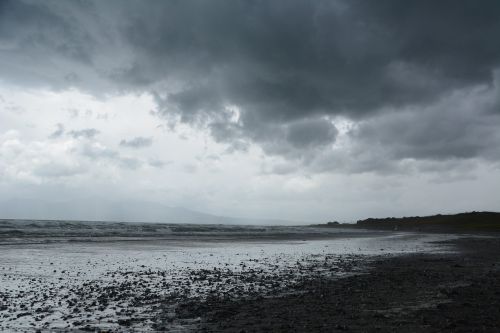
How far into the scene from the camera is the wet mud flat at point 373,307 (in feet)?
42.1

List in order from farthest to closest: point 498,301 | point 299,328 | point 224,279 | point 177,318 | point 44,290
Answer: point 224,279
point 44,290
point 498,301
point 177,318
point 299,328

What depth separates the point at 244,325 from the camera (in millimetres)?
13305

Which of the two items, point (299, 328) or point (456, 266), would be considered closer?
point (299, 328)

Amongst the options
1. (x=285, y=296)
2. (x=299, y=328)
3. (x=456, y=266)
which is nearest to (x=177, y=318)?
(x=299, y=328)

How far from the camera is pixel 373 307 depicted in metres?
15.5

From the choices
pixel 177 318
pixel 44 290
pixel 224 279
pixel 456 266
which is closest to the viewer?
pixel 177 318

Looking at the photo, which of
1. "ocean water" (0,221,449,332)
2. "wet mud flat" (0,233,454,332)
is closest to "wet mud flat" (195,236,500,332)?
"wet mud flat" (0,233,454,332)

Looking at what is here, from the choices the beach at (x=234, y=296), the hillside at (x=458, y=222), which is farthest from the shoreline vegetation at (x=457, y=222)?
the beach at (x=234, y=296)

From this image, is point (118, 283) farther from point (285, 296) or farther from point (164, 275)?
point (285, 296)

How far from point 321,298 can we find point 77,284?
12.3 metres

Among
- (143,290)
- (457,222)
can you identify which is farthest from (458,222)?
(143,290)

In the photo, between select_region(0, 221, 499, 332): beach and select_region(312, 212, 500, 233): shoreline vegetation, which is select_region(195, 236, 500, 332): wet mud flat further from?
select_region(312, 212, 500, 233): shoreline vegetation

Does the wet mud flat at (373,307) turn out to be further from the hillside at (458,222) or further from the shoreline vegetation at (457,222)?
the hillside at (458,222)

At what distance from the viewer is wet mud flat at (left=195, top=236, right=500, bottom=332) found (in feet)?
42.1
